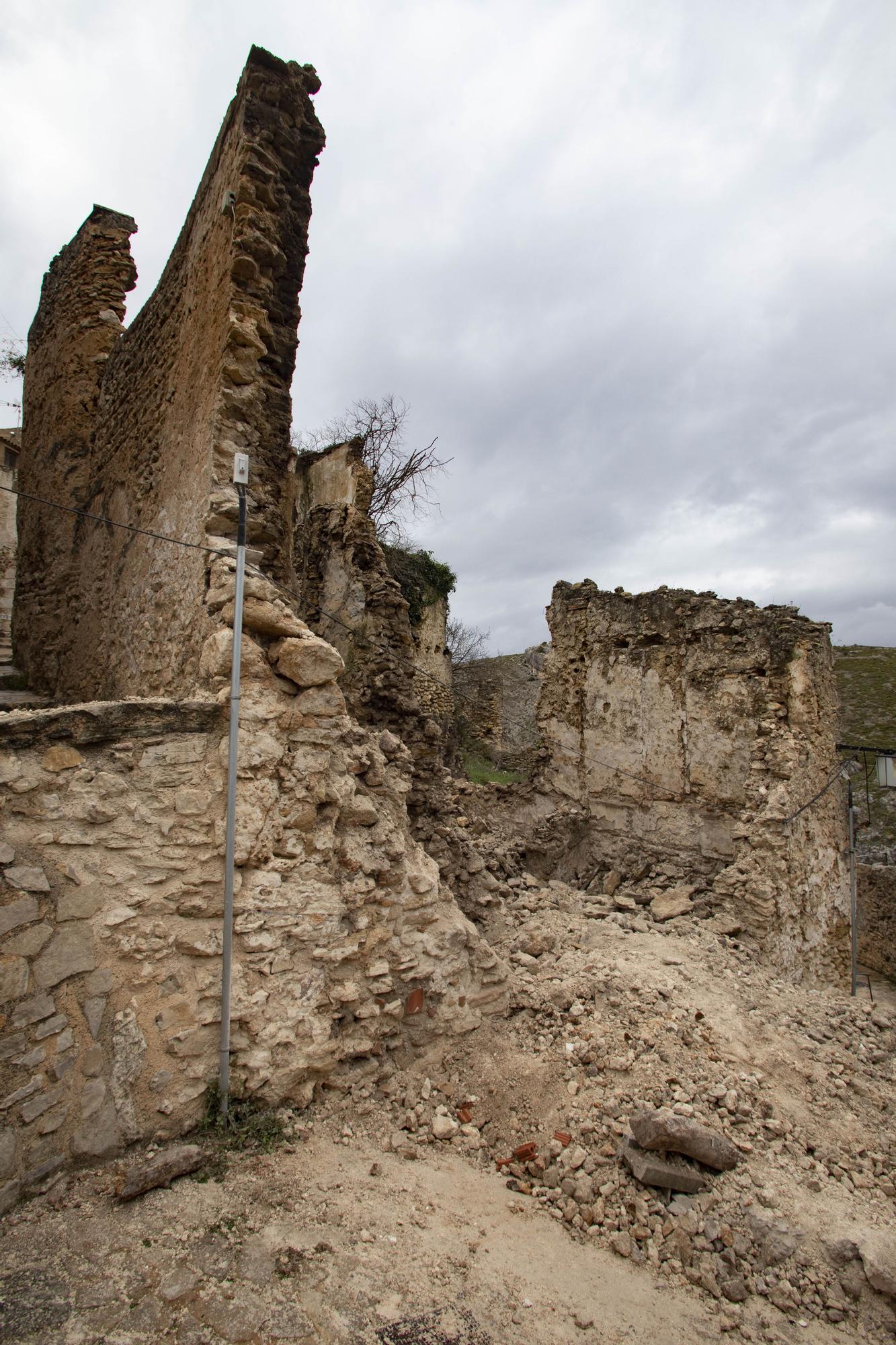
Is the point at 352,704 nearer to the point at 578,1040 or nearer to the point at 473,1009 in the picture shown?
the point at 473,1009

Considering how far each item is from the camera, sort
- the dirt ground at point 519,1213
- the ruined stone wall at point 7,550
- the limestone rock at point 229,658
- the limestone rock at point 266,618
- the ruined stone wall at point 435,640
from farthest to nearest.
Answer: the ruined stone wall at point 435,640, the ruined stone wall at point 7,550, the limestone rock at point 266,618, the limestone rock at point 229,658, the dirt ground at point 519,1213

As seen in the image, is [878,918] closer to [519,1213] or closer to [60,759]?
[519,1213]

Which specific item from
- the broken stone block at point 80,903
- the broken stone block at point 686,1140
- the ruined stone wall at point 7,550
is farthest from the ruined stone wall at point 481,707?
the broken stone block at point 80,903

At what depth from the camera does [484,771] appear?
20.6 m

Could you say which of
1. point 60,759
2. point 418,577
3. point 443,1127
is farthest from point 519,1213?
point 418,577

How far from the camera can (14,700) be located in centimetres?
635

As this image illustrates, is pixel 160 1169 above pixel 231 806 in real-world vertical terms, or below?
below

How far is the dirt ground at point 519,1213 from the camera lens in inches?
94.2

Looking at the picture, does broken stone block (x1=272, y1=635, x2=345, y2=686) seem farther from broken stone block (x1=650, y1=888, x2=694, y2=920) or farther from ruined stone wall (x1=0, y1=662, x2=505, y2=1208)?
broken stone block (x1=650, y1=888, x2=694, y2=920)

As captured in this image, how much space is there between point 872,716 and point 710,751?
16.6 metres

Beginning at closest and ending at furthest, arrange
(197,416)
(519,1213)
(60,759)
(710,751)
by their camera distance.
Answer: (60,759) < (519,1213) < (197,416) < (710,751)

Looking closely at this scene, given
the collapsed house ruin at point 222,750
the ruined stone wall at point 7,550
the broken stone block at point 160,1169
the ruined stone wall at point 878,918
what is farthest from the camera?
the ruined stone wall at point 7,550

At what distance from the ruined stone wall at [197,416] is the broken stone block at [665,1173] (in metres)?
3.45

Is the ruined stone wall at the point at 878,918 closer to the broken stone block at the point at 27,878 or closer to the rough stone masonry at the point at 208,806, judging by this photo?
the rough stone masonry at the point at 208,806
